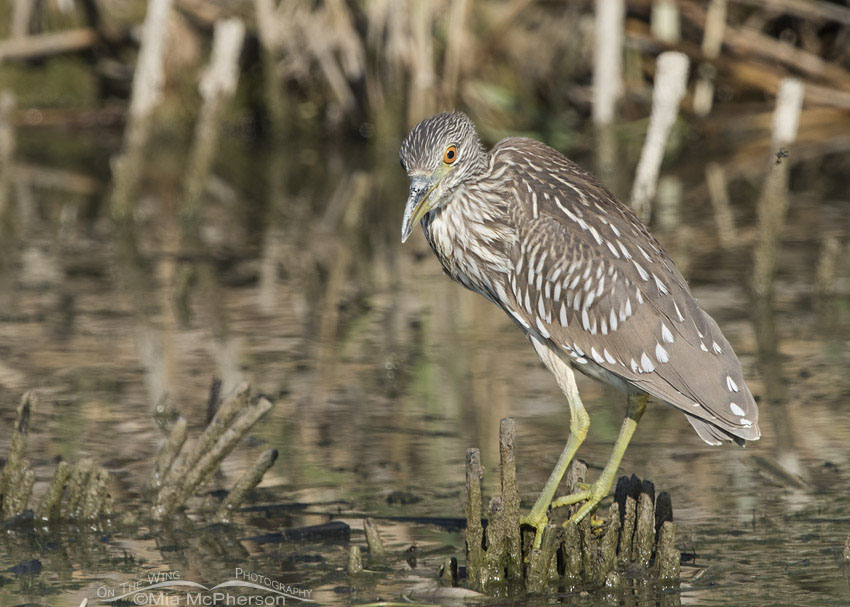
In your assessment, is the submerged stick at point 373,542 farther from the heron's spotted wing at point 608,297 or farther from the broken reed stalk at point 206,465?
the heron's spotted wing at point 608,297

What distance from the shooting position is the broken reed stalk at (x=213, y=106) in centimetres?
1243

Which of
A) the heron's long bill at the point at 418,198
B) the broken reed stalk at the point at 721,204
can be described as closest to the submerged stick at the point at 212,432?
the heron's long bill at the point at 418,198

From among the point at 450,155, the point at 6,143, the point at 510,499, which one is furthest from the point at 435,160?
the point at 6,143

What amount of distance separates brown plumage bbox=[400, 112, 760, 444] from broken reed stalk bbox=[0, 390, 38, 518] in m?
1.91

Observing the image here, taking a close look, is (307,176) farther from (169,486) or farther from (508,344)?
(169,486)

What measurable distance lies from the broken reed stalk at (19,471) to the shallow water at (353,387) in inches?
4.8

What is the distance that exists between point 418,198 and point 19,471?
2123mm

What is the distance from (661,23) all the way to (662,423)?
1023 centimetres

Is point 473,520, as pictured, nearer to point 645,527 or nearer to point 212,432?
point 645,527

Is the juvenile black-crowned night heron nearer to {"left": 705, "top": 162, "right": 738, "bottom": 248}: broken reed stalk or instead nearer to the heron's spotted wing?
the heron's spotted wing

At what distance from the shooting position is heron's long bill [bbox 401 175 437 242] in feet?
17.8

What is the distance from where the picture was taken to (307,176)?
16000mm

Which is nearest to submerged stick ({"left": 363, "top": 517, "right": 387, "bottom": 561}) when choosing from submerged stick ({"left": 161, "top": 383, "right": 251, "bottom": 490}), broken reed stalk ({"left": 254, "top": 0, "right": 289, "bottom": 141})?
submerged stick ({"left": 161, "top": 383, "right": 251, "bottom": 490})

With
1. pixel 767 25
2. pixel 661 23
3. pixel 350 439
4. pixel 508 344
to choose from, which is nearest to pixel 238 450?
pixel 350 439
